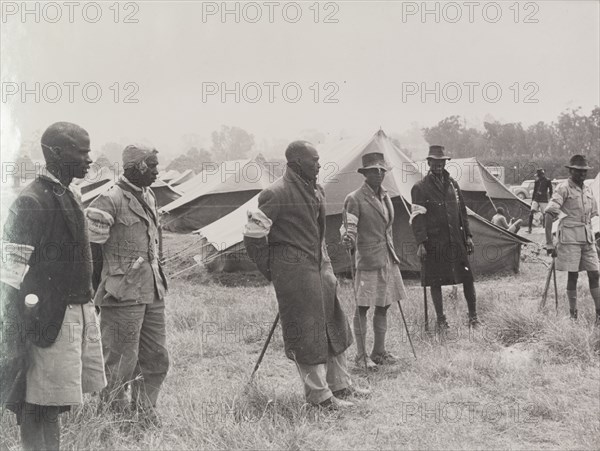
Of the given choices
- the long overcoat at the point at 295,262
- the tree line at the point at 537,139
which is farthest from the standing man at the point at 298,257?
the tree line at the point at 537,139

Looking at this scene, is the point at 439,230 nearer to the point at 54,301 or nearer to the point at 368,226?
the point at 368,226

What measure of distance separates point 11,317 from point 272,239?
178 cm

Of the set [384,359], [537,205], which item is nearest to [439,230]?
[384,359]

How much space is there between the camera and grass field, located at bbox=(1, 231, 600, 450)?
3396 millimetres

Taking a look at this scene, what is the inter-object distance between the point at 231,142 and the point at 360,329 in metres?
85.2

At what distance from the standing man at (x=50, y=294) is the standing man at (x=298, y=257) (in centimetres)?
126

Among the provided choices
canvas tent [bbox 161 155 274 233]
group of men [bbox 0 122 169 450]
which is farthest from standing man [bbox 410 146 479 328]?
canvas tent [bbox 161 155 274 233]

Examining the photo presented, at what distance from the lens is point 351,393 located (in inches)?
168

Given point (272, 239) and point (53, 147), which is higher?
point (53, 147)

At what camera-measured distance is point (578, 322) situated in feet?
18.8

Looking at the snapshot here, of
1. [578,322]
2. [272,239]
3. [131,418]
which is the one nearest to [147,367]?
[131,418]

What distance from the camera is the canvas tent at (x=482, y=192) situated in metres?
15.2

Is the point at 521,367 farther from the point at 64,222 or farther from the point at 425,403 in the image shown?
A: the point at 64,222

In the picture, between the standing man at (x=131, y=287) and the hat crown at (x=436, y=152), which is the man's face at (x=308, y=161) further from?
the hat crown at (x=436, y=152)
